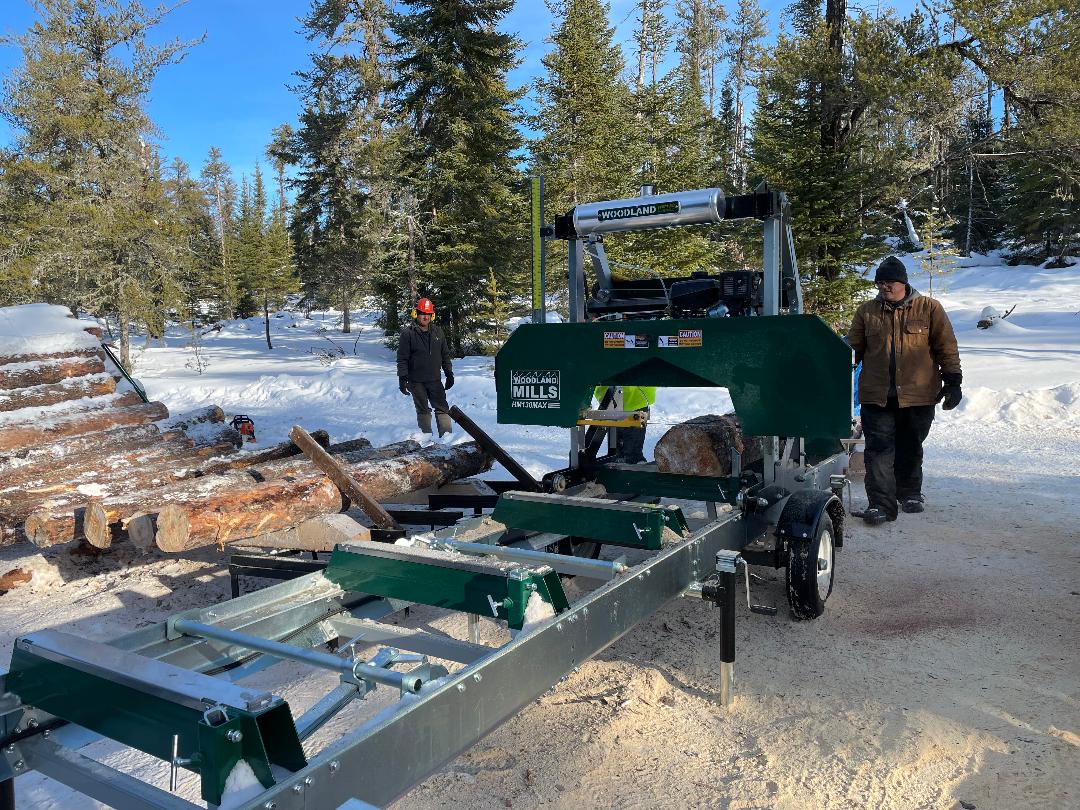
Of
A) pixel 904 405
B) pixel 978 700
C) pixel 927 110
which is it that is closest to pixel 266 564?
pixel 978 700

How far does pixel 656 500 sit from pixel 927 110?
13831mm

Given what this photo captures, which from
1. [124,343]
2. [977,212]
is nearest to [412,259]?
[124,343]

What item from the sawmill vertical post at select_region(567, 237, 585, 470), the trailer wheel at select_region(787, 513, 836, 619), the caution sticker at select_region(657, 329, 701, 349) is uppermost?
the sawmill vertical post at select_region(567, 237, 585, 470)

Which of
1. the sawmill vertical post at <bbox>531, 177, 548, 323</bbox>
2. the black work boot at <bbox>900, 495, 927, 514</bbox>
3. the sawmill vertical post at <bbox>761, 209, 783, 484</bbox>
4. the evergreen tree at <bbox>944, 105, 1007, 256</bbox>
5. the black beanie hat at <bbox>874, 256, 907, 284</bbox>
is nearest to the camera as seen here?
the sawmill vertical post at <bbox>761, 209, 783, 484</bbox>

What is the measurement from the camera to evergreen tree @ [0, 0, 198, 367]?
21.1 meters

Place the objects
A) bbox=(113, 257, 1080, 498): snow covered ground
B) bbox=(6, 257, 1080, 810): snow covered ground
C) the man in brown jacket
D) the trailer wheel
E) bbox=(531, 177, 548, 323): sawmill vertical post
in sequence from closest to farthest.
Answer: bbox=(6, 257, 1080, 810): snow covered ground
the trailer wheel
bbox=(531, 177, 548, 323): sawmill vertical post
the man in brown jacket
bbox=(113, 257, 1080, 498): snow covered ground

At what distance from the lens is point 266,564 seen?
467cm

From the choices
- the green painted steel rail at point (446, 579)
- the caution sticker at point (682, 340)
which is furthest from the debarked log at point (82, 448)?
the caution sticker at point (682, 340)

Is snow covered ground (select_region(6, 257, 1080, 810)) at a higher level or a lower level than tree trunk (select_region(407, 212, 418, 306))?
lower

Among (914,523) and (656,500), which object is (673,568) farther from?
(914,523)

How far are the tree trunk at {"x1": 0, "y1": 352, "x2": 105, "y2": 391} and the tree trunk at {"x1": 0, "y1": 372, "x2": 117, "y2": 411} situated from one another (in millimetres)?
100

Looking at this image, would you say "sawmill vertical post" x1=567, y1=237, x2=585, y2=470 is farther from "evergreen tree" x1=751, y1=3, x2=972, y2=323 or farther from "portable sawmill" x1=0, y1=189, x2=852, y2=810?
"evergreen tree" x1=751, y1=3, x2=972, y2=323

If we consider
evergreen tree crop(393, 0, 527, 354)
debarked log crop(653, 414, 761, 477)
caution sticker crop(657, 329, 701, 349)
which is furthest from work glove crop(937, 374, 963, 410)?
evergreen tree crop(393, 0, 527, 354)

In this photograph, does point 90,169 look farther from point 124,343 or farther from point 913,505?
point 913,505
